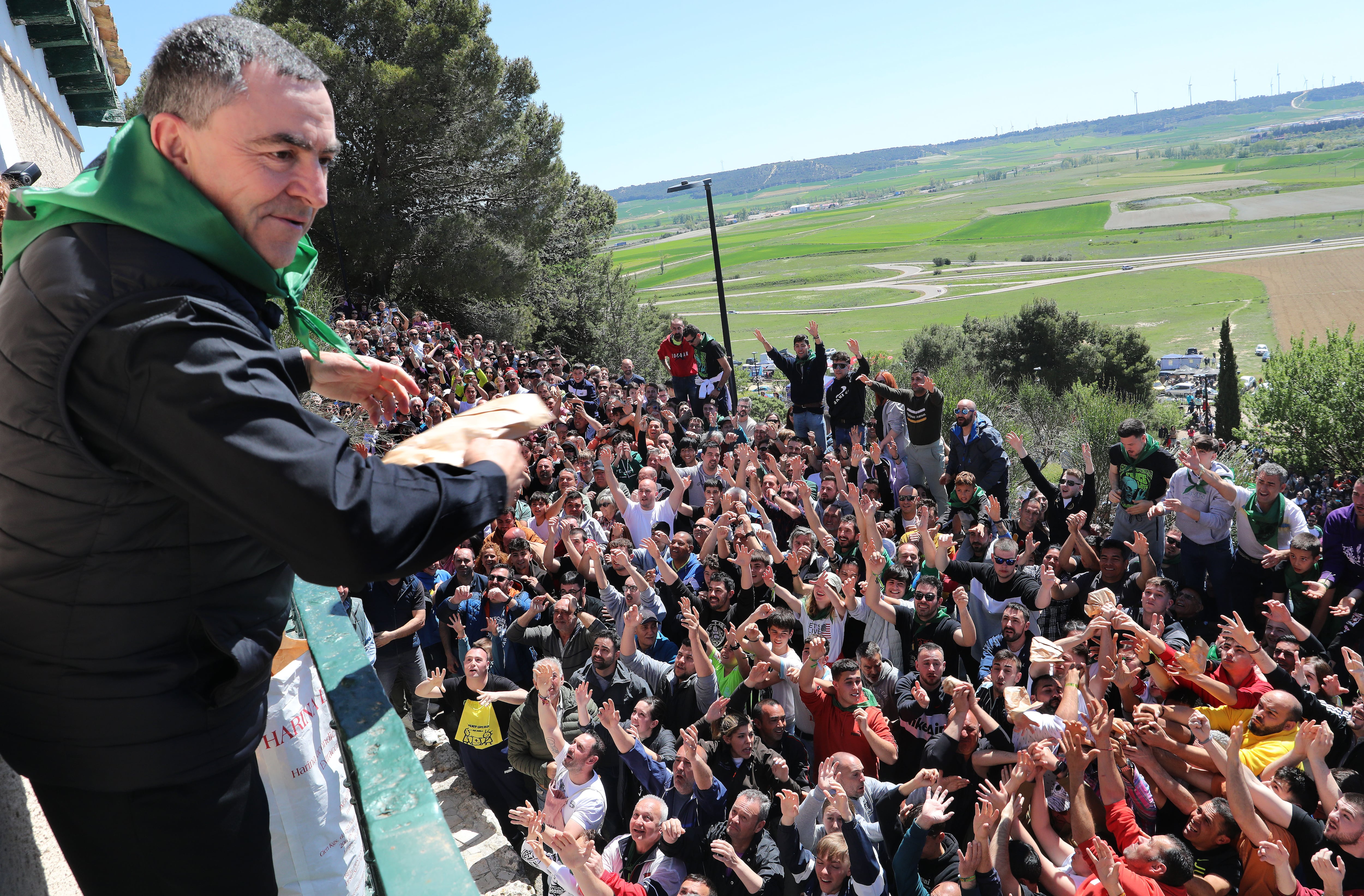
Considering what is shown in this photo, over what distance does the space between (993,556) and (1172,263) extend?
124 m

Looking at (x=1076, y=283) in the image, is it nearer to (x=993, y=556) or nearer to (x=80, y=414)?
(x=993, y=556)

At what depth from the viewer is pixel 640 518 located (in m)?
9.62

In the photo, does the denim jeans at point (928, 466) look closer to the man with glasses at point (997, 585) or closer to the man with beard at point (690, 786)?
the man with glasses at point (997, 585)

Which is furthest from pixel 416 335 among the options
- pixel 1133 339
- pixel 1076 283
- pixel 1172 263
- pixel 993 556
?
pixel 1172 263

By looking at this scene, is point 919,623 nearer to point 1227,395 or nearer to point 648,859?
point 648,859

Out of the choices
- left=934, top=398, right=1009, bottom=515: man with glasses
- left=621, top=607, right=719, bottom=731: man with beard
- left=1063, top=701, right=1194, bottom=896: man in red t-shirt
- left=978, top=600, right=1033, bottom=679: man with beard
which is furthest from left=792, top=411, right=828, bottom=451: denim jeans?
left=1063, top=701, right=1194, bottom=896: man in red t-shirt

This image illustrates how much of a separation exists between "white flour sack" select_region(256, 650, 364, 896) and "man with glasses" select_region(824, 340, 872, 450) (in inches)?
435

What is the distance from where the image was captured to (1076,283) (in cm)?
10644

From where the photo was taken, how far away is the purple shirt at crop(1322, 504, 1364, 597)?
7.30 meters

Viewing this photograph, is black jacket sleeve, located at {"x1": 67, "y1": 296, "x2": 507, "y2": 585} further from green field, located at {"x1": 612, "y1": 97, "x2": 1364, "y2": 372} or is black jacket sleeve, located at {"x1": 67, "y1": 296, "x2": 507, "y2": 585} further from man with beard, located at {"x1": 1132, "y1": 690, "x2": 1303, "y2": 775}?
green field, located at {"x1": 612, "y1": 97, "x2": 1364, "y2": 372}

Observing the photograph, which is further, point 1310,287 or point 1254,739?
point 1310,287

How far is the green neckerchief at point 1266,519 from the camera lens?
790cm

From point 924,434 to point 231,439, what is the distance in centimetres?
1075

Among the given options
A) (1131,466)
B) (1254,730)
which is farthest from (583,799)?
(1131,466)
